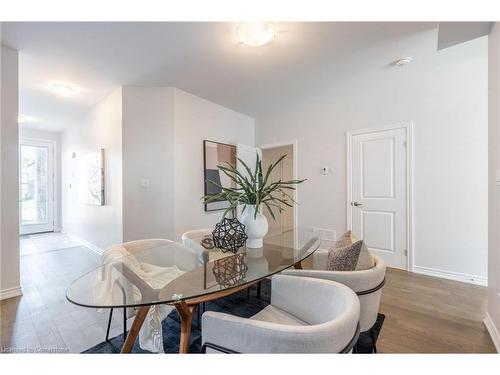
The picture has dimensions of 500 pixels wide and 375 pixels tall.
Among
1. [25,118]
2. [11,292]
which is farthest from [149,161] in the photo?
[25,118]

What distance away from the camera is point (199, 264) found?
1.55 m

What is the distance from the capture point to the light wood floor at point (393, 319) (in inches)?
61.9

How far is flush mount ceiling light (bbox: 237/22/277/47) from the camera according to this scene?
6.33 ft

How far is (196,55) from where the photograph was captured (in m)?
2.40

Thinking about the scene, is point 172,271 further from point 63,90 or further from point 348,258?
point 63,90

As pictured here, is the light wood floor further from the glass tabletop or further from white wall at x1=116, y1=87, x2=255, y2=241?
white wall at x1=116, y1=87, x2=255, y2=241

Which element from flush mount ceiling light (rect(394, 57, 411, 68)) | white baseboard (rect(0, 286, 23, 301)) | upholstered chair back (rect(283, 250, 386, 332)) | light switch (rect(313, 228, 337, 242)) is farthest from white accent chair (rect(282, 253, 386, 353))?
white baseboard (rect(0, 286, 23, 301))

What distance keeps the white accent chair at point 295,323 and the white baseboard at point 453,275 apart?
2521 mm

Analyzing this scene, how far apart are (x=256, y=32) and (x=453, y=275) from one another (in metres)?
3.35

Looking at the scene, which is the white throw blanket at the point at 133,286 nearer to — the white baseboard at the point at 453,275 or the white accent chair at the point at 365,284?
the white accent chair at the point at 365,284

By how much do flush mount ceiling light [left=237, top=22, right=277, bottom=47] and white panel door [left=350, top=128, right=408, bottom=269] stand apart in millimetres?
2039
